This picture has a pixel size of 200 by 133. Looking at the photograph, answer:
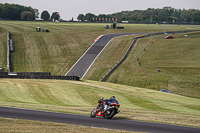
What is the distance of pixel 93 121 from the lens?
21.7m

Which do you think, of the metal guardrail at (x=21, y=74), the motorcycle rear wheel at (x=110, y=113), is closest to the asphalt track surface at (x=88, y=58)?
the metal guardrail at (x=21, y=74)

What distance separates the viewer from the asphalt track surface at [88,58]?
75125 millimetres

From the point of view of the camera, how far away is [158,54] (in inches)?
3433

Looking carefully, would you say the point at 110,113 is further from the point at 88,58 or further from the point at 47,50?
the point at 47,50

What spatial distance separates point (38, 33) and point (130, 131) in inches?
4033

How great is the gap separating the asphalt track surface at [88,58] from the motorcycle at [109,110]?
4843 centimetres

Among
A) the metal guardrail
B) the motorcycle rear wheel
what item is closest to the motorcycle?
the motorcycle rear wheel

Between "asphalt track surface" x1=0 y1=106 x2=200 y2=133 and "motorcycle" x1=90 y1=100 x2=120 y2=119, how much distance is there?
371mm

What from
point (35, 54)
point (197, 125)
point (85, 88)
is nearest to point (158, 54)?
point (35, 54)

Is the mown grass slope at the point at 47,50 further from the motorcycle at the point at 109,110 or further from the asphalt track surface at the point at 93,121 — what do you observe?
the motorcycle at the point at 109,110

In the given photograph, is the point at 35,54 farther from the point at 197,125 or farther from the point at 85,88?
the point at 197,125

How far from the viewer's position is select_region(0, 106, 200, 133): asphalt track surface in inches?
763

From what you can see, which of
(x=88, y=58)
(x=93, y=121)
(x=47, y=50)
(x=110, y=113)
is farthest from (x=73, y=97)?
(x=47, y=50)

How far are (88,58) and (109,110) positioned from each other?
213ft
